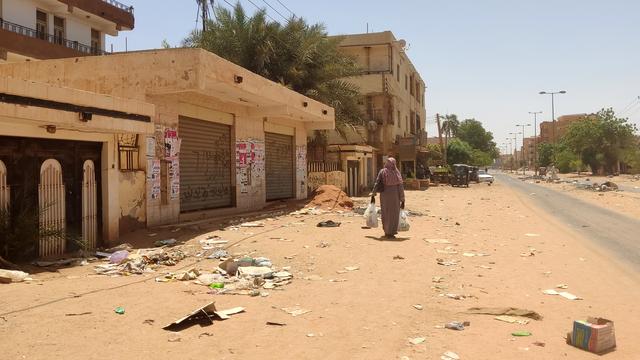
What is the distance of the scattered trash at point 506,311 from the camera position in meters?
5.52

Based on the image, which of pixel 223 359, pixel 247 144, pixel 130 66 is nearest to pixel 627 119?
pixel 247 144

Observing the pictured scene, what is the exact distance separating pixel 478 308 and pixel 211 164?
948 centimetres

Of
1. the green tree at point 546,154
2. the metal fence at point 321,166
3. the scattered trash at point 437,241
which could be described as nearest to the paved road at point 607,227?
the scattered trash at point 437,241

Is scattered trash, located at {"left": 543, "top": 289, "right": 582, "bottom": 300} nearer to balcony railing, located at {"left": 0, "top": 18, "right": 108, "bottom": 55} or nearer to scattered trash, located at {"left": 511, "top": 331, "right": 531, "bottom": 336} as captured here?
scattered trash, located at {"left": 511, "top": 331, "right": 531, "bottom": 336}

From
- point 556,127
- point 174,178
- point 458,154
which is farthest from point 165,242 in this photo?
point 556,127

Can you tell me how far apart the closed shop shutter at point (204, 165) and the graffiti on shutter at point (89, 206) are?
3109mm

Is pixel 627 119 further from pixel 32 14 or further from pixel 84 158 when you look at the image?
pixel 84 158

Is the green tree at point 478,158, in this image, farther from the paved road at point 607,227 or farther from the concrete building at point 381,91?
the paved road at point 607,227

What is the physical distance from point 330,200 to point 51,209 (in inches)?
421

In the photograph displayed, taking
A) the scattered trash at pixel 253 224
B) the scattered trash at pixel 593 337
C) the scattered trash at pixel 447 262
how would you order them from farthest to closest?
the scattered trash at pixel 253 224, the scattered trash at pixel 447 262, the scattered trash at pixel 593 337

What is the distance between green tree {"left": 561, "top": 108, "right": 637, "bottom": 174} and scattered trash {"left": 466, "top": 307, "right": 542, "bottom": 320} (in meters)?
65.2

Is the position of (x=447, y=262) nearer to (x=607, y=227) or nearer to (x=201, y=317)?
(x=201, y=317)

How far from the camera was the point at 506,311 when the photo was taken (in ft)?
18.4

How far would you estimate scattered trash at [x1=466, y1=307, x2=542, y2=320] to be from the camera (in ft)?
18.1
